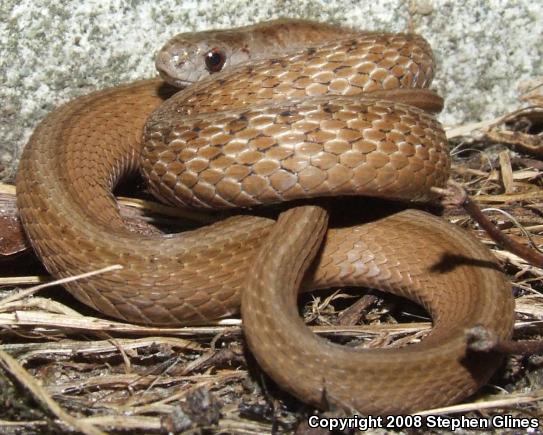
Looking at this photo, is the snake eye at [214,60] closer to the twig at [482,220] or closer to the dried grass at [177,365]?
the dried grass at [177,365]

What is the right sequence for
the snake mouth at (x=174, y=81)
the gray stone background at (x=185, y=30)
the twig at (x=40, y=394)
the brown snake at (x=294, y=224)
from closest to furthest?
the twig at (x=40, y=394), the brown snake at (x=294, y=224), the gray stone background at (x=185, y=30), the snake mouth at (x=174, y=81)

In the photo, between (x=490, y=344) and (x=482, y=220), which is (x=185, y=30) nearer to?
(x=482, y=220)

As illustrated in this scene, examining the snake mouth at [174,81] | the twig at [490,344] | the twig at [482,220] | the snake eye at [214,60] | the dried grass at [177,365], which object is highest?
the snake eye at [214,60]

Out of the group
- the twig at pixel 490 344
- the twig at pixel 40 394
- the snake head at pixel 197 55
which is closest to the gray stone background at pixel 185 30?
the snake head at pixel 197 55

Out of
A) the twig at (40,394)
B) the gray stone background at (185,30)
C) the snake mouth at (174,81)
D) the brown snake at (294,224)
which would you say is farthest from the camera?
the snake mouth at (174,81)

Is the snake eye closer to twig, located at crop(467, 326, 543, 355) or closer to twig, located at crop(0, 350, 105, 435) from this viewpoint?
twig, located at crop(0, 350, 105, 435)

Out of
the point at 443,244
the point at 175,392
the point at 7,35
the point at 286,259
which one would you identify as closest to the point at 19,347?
the point at 175,392
